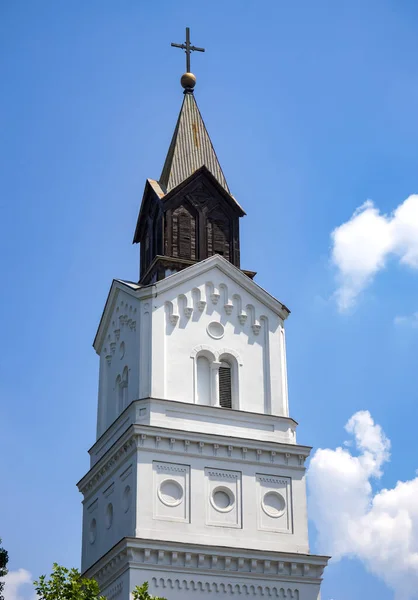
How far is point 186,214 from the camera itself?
45.3m

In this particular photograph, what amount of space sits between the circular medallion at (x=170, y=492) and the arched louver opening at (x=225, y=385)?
4.23 metres

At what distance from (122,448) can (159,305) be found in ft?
19.8

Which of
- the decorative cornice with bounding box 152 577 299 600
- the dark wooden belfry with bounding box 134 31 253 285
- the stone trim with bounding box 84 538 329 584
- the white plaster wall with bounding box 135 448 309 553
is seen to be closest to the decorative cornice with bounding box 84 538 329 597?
the stone trim with bounding box 84 538 329 584

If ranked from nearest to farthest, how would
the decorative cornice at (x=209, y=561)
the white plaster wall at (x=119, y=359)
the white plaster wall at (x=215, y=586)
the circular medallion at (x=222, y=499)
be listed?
1. the white plaster wall at (x=215, y=586)
2. the decorative cornice at (x=209, y=561)
3. the circular medallion at (x=222, y=499)
4. the white plaster wall at (x=119, y=359)

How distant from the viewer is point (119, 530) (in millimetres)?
38656

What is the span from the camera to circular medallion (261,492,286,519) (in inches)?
1550

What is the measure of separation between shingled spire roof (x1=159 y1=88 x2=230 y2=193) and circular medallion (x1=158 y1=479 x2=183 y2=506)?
1382 centimetres

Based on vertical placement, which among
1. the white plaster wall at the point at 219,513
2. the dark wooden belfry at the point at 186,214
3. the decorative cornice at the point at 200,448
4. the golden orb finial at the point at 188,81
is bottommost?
the white plaster wall at the point at 219,513

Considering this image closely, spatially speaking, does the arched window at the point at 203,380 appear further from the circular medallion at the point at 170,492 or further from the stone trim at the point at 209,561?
the stone trim at the point at 209,561

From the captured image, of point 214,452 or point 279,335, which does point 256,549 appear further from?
point 279,335

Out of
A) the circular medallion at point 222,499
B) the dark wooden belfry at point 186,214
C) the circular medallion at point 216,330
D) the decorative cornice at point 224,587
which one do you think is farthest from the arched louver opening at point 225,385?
the decorative cornice at point 224,587

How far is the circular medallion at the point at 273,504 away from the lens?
129 ft

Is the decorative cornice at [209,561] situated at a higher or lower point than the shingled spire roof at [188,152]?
lower

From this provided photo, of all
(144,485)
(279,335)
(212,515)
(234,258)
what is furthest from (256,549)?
(234,258)
